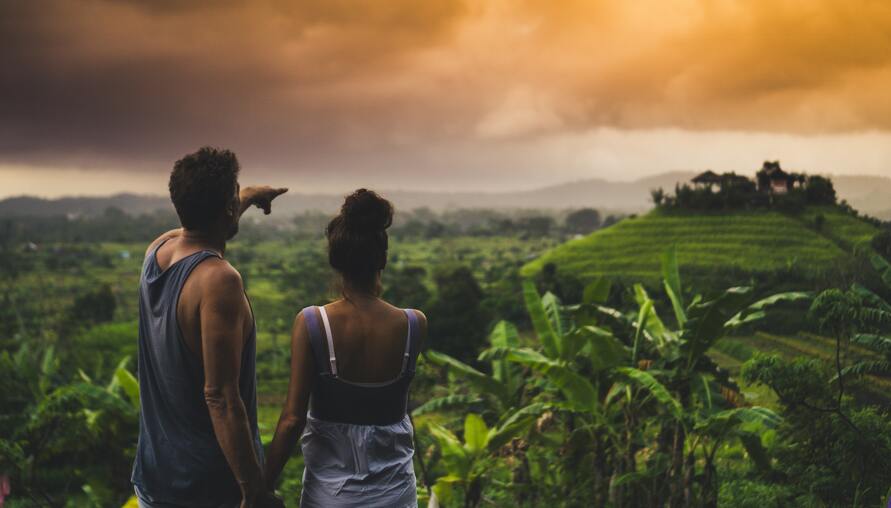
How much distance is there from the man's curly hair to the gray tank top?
0.10 meters

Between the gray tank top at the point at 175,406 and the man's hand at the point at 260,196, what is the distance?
44cm

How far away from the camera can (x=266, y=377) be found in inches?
1195

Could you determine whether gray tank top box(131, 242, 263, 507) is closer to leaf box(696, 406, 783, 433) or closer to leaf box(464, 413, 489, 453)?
leaf box(464, 413, 489, 453)

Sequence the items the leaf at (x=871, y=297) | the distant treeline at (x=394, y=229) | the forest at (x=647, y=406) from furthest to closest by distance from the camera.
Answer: the distant treeline at (x=394, y=229) → the forest at (x=647, y=406) → the leaf at (x=871, y=297)

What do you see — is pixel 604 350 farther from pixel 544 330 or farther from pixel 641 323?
pixel 544 330

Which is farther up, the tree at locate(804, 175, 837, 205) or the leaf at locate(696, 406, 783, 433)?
the tree at locate(804, 175, 837, 205)

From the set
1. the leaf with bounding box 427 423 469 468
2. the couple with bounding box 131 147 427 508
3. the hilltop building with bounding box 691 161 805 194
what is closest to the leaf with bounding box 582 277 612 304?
the leaf with bounding box 427 423 469 468

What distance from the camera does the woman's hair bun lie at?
5.74ft

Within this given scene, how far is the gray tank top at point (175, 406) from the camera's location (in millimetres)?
1723

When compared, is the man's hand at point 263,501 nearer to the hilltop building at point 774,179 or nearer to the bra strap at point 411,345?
the bra strap at point 411,345

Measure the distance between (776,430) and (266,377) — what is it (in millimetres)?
28666

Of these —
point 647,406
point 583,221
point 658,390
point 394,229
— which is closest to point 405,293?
point 647,406

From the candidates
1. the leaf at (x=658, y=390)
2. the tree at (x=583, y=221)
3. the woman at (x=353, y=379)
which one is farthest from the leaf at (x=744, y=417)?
the tree at (x=583, y=221)

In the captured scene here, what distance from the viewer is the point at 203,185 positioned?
1710 mm
